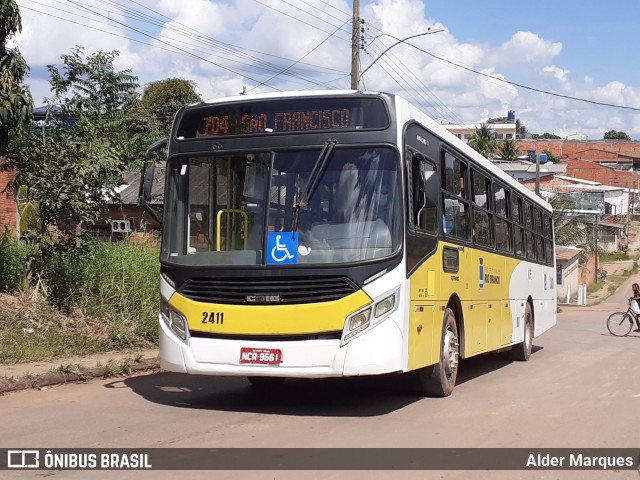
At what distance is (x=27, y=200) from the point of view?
49.6 ft

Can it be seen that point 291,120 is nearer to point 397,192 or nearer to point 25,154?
point 397,192

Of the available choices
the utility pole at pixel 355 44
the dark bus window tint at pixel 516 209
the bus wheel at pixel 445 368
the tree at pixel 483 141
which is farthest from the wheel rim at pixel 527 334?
the tree at pixel 483 141

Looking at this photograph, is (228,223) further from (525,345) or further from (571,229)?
(571,229)

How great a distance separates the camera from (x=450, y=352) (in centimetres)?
1081

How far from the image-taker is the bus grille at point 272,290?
28.8 ft

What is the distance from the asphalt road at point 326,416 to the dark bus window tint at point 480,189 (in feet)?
8.69

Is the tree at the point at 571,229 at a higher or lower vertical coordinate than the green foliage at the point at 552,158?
lower

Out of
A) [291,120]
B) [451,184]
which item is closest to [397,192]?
[291,120]

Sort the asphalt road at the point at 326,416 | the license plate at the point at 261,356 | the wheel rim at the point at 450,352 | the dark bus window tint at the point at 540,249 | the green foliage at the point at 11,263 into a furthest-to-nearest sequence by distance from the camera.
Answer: the dark bus window tint at the point at 540,249
the green foliage at the point at 11,263
the wheel rim at the point at 450,352
the license plate at the point at 261,356
the asphalt road at the point at 326,416

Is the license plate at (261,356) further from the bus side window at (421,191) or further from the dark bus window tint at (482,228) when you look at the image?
the dark bus window tint at (482,228)

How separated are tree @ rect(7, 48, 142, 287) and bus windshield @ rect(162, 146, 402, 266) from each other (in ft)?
18.3

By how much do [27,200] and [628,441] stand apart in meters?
10.8

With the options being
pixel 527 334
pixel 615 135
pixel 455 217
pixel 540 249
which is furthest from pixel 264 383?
pixel 615 135

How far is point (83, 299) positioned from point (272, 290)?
757cm
